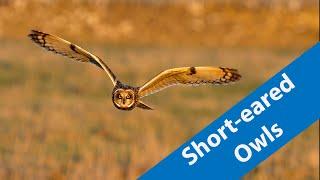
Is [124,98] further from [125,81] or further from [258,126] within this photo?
[125,81]

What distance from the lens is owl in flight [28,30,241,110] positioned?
438 cm

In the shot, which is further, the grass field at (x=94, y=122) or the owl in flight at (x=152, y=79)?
the grass field at (x=94, y=122)

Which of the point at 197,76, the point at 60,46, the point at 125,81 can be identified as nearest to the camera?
Result: the point at 197,76

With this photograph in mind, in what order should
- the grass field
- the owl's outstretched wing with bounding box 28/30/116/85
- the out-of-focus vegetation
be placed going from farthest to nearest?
1. the out-of-focus vegetation
2. the grass field
3. the owl's outstretched wing with bounding box 28/30/116/85

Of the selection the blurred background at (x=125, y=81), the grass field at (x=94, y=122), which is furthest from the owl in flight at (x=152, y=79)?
the grass field at (x=94, y=122)

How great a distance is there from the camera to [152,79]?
441 centimetres

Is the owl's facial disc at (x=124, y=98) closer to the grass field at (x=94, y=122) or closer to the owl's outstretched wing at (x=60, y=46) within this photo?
the owl's outstretched wing at (x=60, y=46)

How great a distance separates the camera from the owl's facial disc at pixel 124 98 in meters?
4.33

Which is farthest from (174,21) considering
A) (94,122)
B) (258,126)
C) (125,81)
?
(258,126)

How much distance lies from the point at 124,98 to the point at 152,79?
16cm

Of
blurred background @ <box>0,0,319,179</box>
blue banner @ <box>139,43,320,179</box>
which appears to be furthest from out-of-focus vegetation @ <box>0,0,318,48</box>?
blue banner @ <box>139,43,320,179</box>

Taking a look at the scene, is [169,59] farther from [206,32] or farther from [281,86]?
[281,86]

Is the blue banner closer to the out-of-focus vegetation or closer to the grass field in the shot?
the grass field

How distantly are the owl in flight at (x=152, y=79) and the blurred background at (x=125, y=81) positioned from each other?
3.27 m
